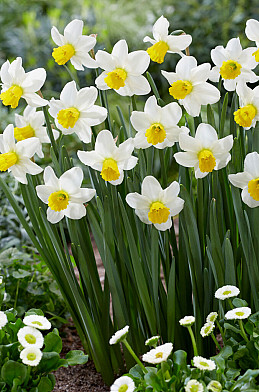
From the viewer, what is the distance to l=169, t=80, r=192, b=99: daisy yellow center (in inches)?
43.9

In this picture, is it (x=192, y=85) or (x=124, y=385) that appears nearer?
(x=124, y=385)

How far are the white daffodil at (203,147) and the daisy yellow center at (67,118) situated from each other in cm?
23

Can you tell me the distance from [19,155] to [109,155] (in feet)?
0.67

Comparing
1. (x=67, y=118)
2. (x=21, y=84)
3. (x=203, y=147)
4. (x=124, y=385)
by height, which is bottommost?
(x=124, y=385)

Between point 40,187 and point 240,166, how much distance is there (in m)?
0.45

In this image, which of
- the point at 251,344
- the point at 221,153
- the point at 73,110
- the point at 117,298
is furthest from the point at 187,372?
the point at 73,110

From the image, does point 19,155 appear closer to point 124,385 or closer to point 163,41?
point 163,41

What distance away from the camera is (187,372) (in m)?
1.00

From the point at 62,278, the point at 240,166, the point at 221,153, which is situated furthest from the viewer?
the point at 62,278

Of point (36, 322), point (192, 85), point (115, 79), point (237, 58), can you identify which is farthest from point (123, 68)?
point (36, 322)

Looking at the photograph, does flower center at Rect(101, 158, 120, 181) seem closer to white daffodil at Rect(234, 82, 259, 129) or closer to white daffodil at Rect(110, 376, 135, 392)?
white daffodil at Rect(234, 82, 259, 129)

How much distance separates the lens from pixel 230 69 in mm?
1141

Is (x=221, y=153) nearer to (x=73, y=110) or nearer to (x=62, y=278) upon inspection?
(x=73, y=110)

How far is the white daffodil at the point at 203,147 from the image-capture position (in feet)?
3.63
